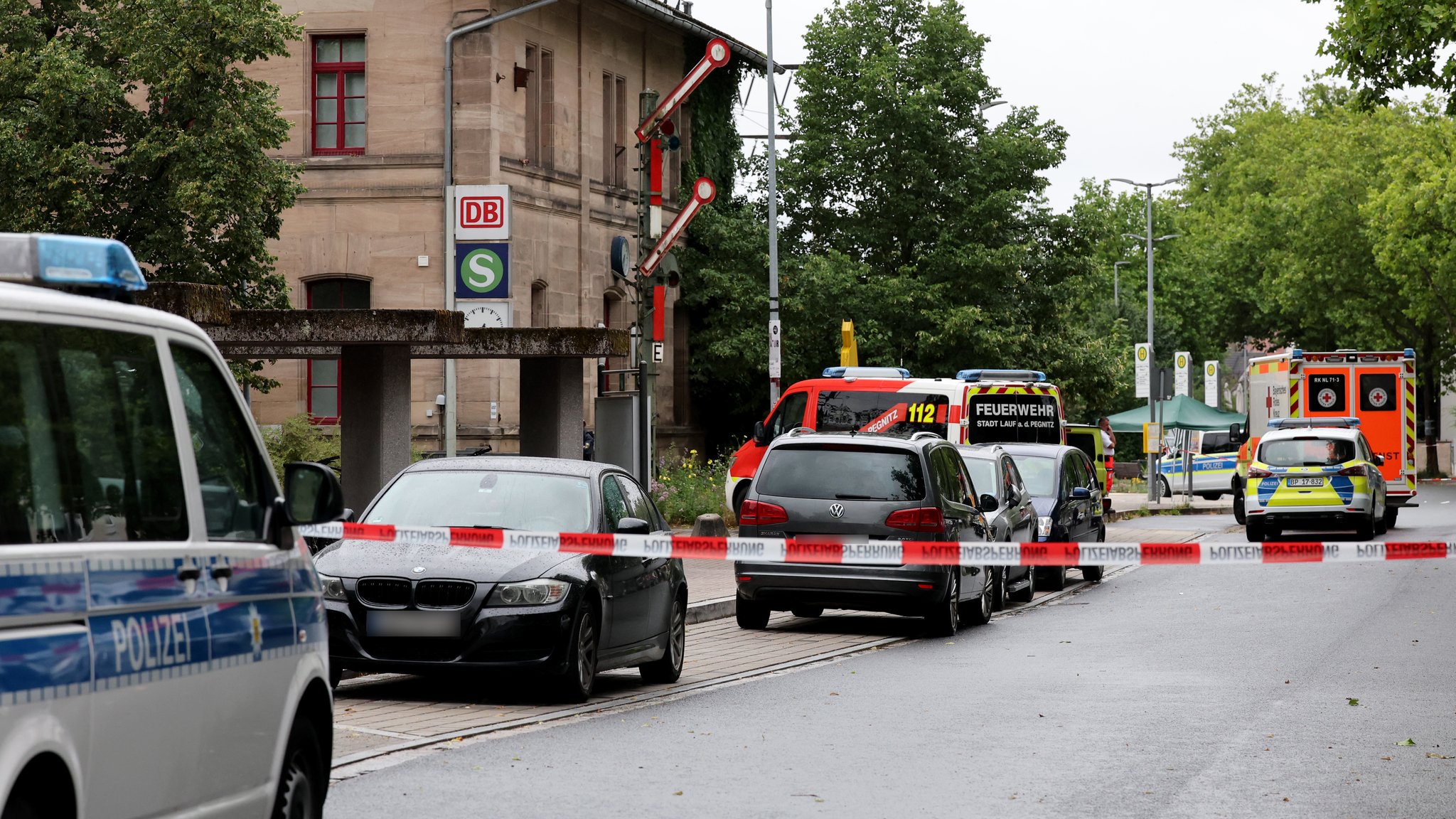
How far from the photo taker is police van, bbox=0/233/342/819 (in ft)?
14.8

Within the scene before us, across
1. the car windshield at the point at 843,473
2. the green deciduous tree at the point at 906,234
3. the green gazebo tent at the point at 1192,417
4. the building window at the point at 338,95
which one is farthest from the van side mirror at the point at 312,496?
the green gazebo tent at the point at 1192,417

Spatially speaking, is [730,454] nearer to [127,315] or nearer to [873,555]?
[873,555]

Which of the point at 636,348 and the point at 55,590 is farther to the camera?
the point at 636,348

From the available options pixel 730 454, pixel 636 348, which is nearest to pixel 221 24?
pixel 636 348

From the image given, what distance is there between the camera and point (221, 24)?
28.0 metres

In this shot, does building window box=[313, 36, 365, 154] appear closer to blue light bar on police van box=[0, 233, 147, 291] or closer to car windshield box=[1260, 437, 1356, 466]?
car windshield box=[1260, 437, 1356, 466]

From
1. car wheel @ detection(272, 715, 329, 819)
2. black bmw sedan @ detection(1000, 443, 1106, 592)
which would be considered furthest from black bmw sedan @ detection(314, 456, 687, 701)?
black bmw sedan @ detection(1000, 443, 1106, 592)

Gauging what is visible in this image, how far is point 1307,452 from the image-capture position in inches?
1177

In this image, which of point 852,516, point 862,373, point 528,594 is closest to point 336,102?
point 862,373

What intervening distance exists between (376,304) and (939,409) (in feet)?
41.7

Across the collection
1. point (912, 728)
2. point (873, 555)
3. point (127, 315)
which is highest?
point (127, 315)

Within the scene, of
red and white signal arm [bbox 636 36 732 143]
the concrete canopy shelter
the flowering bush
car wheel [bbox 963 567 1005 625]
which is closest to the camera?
the concrete canopy shelter

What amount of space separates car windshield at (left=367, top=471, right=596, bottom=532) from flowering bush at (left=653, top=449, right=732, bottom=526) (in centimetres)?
1586

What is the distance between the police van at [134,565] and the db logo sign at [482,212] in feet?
40.3
